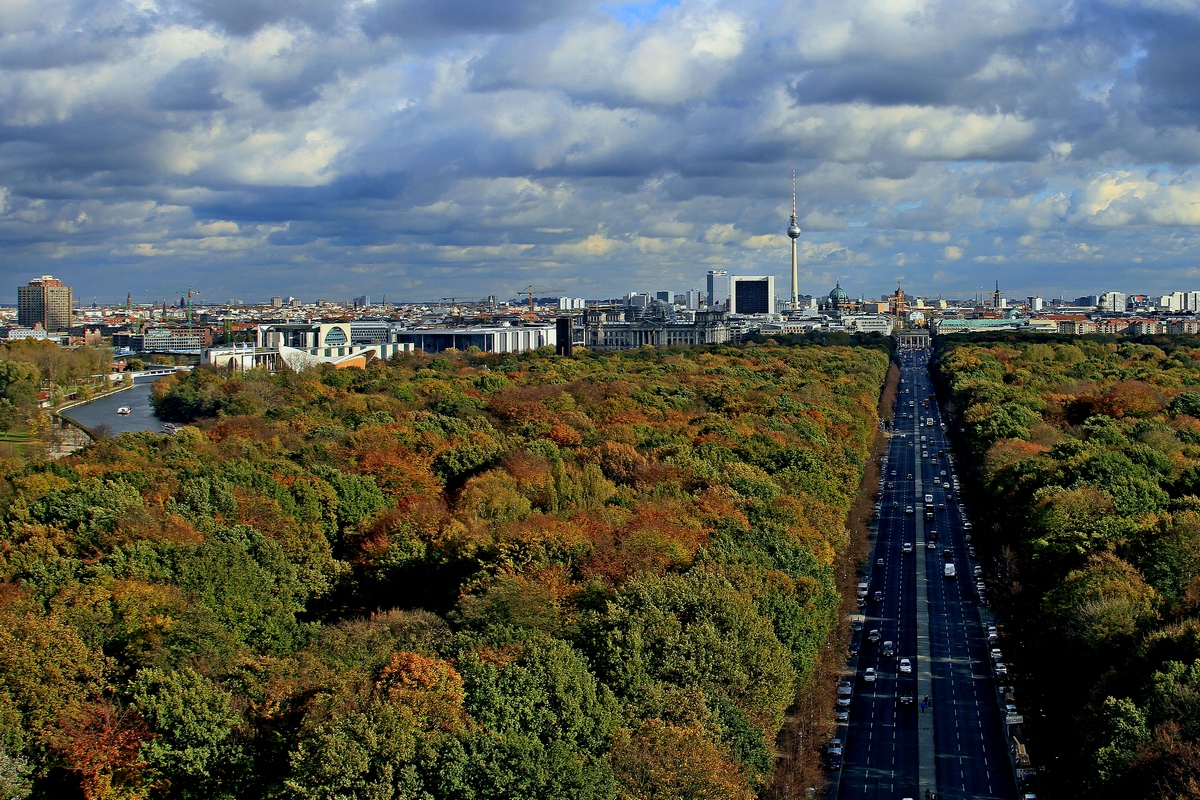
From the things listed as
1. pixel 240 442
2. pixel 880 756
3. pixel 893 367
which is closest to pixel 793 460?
pixel 880 756

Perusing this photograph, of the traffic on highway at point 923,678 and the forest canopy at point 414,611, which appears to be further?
the traffic on highway at point 923,678

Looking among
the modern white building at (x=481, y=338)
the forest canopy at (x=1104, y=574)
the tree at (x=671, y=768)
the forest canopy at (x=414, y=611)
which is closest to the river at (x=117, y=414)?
the forest canopy at (x=414, y=611)

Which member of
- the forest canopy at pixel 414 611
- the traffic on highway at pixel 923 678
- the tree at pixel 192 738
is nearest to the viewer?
the forest canopy at pixel 414 611

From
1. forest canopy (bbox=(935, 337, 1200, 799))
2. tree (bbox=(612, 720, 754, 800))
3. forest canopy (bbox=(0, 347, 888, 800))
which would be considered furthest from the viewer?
forest canopy (bbox=(935, 337, 1200, 799))

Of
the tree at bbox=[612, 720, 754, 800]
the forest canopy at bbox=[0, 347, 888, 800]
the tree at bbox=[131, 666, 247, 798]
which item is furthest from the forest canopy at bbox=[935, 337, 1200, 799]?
the tree at bbox=[131, 666, 247, 798]

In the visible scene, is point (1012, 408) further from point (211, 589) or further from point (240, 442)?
point (211, 589)

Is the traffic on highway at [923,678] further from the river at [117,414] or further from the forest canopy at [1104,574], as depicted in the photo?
the river at [117,414]

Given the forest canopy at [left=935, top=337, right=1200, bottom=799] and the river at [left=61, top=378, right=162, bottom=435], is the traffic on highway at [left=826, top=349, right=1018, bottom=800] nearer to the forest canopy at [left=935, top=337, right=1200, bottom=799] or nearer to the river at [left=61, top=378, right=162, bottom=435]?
the forest canopy at [left=935, top=337, right=1200, bottom=799]
